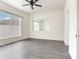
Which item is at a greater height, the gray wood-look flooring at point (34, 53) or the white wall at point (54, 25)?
the white wall at point (54, 25)

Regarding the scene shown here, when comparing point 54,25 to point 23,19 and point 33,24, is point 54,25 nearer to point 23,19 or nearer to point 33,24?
point 33,24

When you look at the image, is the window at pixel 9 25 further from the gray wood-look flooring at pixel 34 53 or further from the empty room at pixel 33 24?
the gray wood-look flooring at pixel 34 53

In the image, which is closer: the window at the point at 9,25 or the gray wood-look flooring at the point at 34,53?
the gray wood-look flooring at the point at 34,53

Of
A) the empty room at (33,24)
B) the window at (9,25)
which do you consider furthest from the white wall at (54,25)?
the window at (9,25)

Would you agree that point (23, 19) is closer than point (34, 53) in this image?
No

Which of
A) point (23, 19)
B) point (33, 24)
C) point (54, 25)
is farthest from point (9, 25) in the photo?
Answer: point (54, 25)

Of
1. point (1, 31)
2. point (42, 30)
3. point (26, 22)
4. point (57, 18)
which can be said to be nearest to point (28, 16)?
point (26, 22)

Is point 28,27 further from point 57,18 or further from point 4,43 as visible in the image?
point 4,43

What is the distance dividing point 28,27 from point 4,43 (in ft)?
11.8

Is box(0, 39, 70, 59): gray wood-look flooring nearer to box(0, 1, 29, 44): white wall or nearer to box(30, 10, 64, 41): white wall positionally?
box(0, 1, 29, 44): white wall

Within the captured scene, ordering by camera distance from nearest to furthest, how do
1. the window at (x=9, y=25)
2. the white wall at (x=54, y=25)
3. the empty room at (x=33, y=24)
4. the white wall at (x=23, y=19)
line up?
the white wall at (x=23, y=19) → the window at (x=9, y=25) → the empty room at (x=33, y=24) → the white wall at (x=54, y=25)

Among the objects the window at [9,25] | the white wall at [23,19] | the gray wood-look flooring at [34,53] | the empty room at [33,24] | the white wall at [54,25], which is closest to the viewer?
the gray wood-look flooring at [34,53]

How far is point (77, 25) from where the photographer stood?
2.23 m

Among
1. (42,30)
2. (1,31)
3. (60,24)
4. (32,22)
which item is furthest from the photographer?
(32,22)
